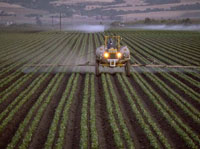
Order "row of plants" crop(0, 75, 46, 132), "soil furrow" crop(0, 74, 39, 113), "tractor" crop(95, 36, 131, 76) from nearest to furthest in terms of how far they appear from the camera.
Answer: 1. "row of plants" crop(0, 75, 46, 132)
2. "soil furrow" crop(0, 74, 39, 113)
3. "tractor" crop(95, 36, 131, 76)

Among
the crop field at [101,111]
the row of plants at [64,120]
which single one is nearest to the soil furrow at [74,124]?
the crop field at [101,111]

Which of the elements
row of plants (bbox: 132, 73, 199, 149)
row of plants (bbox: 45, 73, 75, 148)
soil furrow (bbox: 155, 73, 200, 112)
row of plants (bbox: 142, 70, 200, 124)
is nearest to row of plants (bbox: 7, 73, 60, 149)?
row of plants (bbox: 45, 73, 75, 148)

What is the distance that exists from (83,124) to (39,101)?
333cm

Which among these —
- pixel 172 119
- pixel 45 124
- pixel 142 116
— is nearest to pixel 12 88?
pixel 45 124

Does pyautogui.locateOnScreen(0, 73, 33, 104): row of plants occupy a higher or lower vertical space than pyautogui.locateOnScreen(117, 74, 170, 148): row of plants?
higher

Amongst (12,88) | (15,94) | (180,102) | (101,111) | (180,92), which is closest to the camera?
(101,111)

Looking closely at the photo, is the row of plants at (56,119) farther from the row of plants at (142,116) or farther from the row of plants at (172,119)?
the row of plants at (172,119)

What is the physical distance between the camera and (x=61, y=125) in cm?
764

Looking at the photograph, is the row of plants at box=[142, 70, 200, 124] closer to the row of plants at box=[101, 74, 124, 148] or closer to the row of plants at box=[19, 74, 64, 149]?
the row of plants at box=[101, 74, 124, 148]

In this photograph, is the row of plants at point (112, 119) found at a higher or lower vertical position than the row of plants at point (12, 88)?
lower

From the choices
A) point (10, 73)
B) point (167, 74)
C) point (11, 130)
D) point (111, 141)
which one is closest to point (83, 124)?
point (111, 141)

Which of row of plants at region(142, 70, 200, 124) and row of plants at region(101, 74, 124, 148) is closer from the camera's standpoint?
row of plants at region(101, 74, 124, 148)

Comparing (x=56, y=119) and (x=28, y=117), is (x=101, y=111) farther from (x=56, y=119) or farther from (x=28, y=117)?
(x=28, y=117)

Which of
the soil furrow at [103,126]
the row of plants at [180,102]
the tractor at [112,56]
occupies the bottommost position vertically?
the soil furrow at [103,126]
